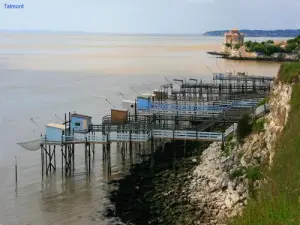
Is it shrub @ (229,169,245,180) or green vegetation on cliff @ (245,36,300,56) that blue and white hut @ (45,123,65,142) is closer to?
shrub @ (229,169,245,180)

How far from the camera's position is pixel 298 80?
28453 millimetres

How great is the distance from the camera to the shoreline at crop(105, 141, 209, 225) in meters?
24.5

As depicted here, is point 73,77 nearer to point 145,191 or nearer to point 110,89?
point 110,89

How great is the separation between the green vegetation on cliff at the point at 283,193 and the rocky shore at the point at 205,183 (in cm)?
282

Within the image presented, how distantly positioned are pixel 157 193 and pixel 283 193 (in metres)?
17.7

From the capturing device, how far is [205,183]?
28125 millimetres

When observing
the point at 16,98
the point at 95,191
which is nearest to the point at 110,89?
the point at 16,98

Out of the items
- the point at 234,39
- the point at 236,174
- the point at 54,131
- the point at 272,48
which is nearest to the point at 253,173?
the point at 236,174

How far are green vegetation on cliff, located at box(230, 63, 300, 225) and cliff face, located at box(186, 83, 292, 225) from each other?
103 inches

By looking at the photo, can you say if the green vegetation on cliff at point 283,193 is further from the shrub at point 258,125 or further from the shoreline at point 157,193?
the shoreline at point 157,193

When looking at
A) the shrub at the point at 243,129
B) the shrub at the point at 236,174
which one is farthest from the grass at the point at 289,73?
the shrub at the point at 236,174

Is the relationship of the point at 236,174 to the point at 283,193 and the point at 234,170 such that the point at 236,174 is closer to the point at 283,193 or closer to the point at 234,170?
the point at 234,170

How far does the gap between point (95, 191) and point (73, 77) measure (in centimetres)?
6768

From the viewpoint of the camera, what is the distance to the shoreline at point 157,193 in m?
24.5
